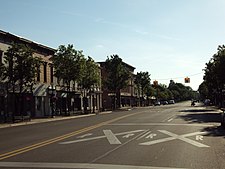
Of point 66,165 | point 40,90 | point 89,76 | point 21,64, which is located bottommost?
point 66,165

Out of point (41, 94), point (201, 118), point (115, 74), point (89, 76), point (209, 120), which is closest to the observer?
point (209, 120)

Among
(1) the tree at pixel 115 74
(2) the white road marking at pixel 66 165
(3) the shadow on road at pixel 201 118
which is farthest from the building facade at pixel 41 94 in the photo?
(2) the white road marking at pixel 66 165

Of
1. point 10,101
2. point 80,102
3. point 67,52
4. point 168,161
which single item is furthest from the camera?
point 80,102

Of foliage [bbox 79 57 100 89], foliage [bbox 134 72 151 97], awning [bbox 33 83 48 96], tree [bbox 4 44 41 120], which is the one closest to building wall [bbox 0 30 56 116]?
awning [bbox 33 83 48 96]

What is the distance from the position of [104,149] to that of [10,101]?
A: 101ft

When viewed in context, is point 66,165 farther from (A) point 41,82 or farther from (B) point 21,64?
(A) point 41,82

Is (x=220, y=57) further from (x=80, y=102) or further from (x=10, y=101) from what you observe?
(x=80, y=102)

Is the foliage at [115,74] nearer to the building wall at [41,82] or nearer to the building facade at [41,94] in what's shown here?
the building facade at [41,94]

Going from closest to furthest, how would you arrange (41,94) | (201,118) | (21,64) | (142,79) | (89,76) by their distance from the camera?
(201,118) < (21,64) < (41,94) < (89,76) < (142,79)

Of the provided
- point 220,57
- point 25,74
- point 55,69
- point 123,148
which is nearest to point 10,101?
point 25,74

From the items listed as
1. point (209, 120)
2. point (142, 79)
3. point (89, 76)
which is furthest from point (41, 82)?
point (142, 79)

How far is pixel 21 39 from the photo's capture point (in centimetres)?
4378

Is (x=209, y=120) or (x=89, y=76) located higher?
(x=89, y=76)

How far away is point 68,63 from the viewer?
164ft
